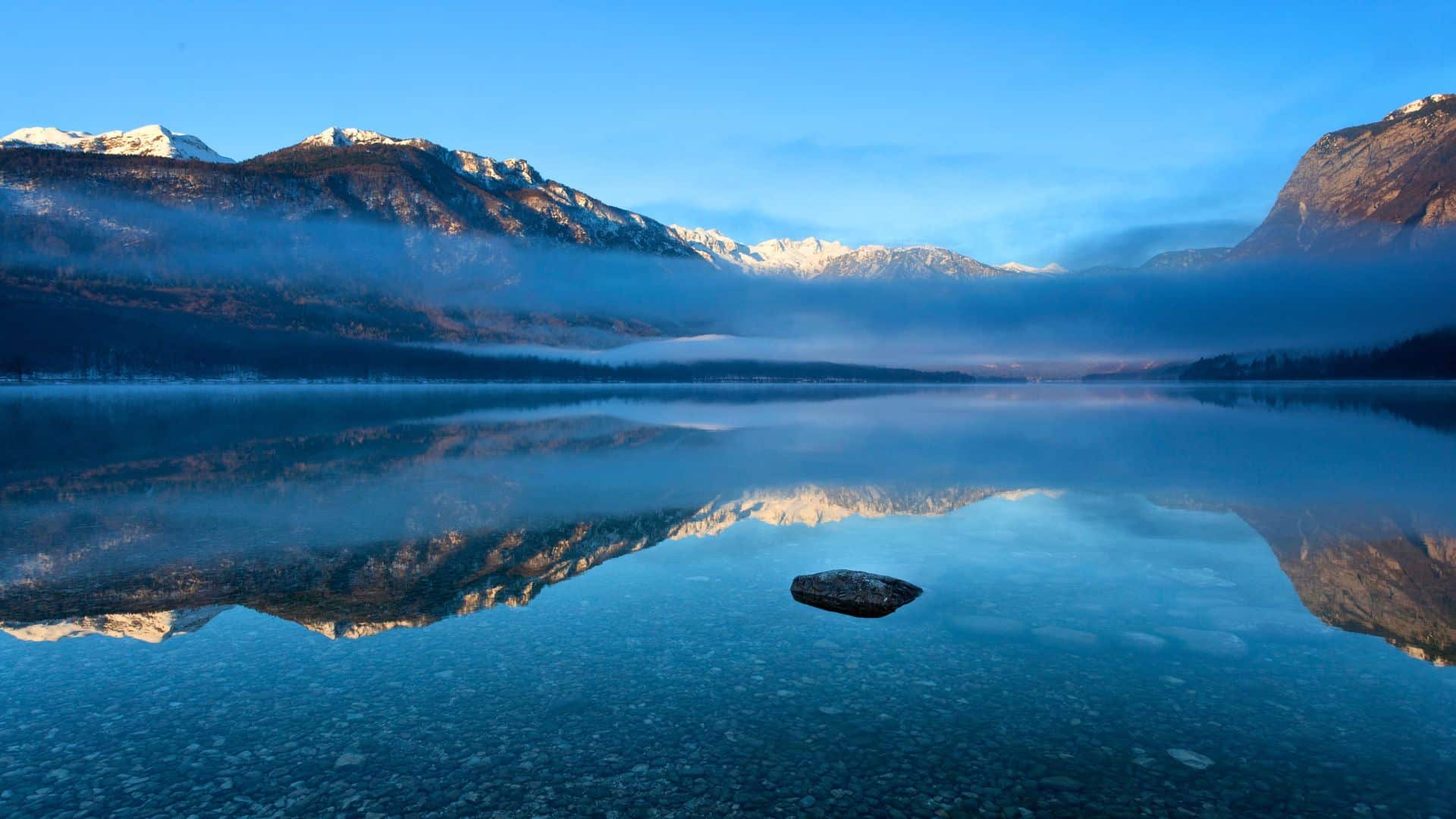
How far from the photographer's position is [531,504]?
99.0 ft

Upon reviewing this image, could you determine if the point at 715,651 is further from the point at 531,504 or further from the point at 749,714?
the point at 531,504

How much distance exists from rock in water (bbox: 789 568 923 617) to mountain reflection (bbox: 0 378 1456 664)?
627 centimetres

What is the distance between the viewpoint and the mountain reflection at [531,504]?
17047mm

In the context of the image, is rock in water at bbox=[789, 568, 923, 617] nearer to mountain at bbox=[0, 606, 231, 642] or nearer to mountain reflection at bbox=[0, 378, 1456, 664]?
mountain reflection at bbox=[0, 378, 1456, 664]

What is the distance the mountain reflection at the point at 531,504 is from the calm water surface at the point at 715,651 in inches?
8.3

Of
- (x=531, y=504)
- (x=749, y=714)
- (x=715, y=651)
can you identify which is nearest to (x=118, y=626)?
(x=715, y=651)

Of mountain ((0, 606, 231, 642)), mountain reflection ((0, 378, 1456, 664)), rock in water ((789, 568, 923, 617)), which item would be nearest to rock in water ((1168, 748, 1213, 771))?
rock in water ((789, 568, 923, 617))

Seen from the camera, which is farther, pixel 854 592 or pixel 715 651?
pixel 854 592

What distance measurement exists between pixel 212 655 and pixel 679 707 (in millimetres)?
8993

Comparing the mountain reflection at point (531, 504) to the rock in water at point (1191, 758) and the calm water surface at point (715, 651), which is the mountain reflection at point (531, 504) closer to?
the calm water surface at point (715, 651)

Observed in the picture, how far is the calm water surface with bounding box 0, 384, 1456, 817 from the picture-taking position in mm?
9461

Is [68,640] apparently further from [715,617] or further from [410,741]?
[715,617]

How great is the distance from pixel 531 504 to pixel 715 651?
1759 centimetres

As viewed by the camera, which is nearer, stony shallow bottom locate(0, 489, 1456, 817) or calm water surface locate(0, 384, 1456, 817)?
stony shallow bottom locate(0, 489, 1456, 817)
